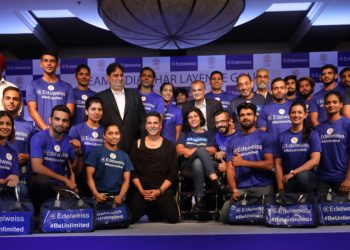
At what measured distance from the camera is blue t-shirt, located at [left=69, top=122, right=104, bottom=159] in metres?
4.23

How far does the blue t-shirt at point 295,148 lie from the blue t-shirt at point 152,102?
4.29 feet

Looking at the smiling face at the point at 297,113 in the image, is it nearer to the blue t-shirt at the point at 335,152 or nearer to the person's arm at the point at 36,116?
the blue t-shirt at the point at 335,152

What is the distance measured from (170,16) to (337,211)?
7.09ft

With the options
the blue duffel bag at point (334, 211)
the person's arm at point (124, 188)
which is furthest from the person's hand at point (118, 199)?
the blue duffel bag at point (334, 211)

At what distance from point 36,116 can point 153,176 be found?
46.1 inches

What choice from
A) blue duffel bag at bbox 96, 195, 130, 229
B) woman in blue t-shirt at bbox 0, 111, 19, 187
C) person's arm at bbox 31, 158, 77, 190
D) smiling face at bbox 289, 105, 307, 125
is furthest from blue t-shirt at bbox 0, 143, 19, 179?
smiling face at bbox 289, 105, 307, 125

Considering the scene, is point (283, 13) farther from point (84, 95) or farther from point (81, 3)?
point (84, 95)

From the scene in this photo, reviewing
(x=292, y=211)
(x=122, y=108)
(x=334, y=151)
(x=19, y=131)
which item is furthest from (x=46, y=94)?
(x=334, y=151)

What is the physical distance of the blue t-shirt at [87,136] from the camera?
13.9 ft

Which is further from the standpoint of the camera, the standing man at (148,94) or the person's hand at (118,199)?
the standing man at (148,94)

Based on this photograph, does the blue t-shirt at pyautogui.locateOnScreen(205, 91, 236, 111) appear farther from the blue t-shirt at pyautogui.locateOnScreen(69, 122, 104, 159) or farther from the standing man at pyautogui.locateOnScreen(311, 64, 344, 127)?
the blue t-shirt at pyautogui.locateOnScreen(69, 122, 104, 159)

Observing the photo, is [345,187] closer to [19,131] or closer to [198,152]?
[198,152]

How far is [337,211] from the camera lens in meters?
3.65

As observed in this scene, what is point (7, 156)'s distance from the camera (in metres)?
3.66
